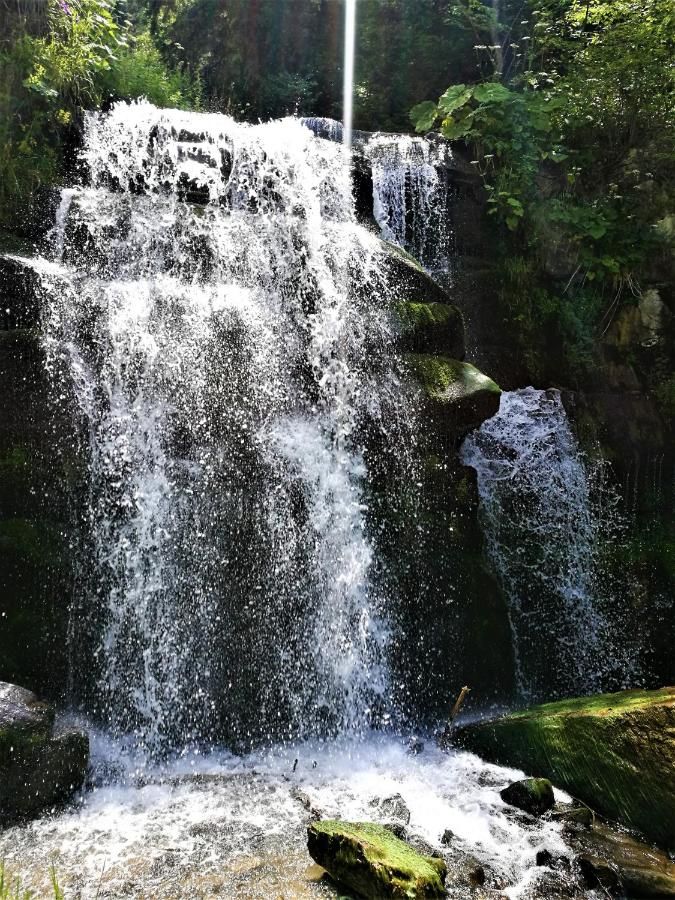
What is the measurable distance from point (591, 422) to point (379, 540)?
13.1 ft

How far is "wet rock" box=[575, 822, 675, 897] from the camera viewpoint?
13.5 ft

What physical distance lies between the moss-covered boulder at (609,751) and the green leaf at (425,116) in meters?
8.83

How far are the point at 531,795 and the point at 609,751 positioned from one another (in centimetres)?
65

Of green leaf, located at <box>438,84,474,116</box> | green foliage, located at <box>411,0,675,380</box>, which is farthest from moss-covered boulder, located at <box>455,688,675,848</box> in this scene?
green leaf, located at <box>438,84,474,116</box>

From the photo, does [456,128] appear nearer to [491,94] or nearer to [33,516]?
[491,94]

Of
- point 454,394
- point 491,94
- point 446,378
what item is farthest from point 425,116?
point 454,394

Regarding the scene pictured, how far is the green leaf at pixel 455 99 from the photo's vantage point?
1025 centimetres

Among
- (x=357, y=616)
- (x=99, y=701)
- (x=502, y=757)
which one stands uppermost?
(x=357, y=616)

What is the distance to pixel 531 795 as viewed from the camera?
491 cm

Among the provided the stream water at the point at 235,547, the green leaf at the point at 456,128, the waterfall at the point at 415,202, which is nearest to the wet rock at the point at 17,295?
the stream water at the point at 235,547

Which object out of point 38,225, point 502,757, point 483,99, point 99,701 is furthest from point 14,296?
point 483,99

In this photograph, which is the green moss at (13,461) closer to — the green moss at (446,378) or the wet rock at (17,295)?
the wet rock at (17,295)

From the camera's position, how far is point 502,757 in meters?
5.72

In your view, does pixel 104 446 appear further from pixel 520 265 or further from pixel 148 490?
pixel 520 265
